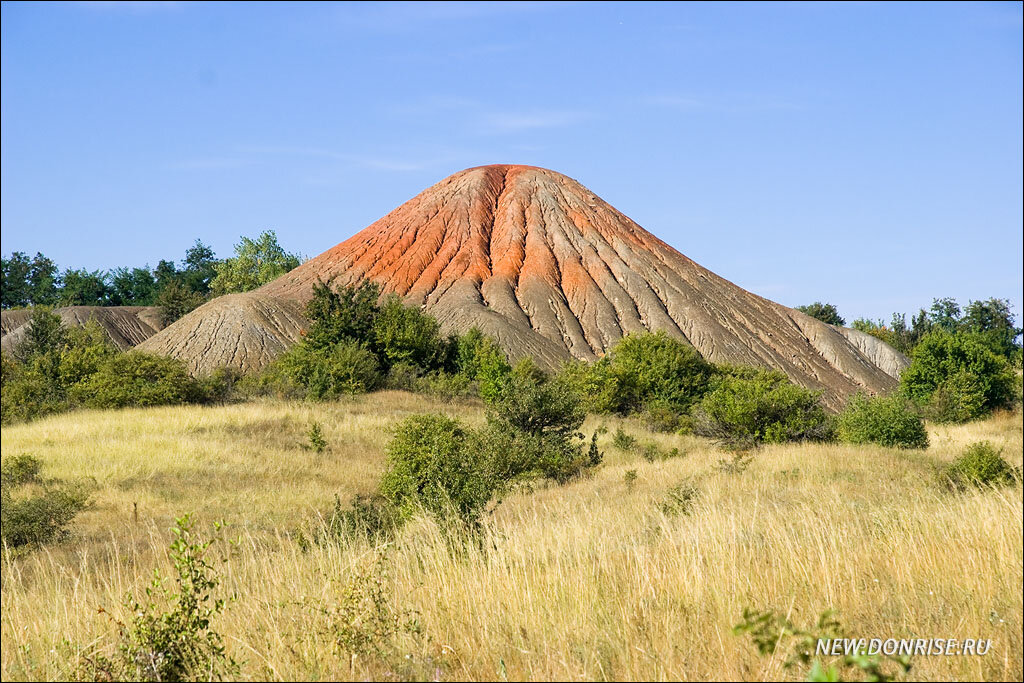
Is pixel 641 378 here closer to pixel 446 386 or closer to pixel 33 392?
pixel 446 386

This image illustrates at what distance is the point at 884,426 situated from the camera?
25.2 m

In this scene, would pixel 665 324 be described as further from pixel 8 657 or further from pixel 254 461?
pixel 8 657

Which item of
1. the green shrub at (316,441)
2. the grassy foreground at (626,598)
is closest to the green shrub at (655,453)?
the green shrub at (316,441)

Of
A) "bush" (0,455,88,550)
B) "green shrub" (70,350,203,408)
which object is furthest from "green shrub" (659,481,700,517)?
"green shrub" (70,350,203,408)

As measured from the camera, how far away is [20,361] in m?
40.9

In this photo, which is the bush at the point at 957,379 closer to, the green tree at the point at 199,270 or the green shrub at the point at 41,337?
the green shrub at the point at 41,337

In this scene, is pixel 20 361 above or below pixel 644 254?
below

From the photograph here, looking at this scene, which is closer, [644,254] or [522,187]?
[644,254]

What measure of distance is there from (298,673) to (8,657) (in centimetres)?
208

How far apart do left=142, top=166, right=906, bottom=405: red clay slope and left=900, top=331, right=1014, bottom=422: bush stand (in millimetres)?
14889

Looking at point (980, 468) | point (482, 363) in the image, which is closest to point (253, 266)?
point (482, 363)

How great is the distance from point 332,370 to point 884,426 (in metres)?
23.0

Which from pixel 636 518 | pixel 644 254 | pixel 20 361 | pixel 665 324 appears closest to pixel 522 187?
pixel 644 254

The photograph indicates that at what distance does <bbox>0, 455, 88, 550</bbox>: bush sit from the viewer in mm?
15547
